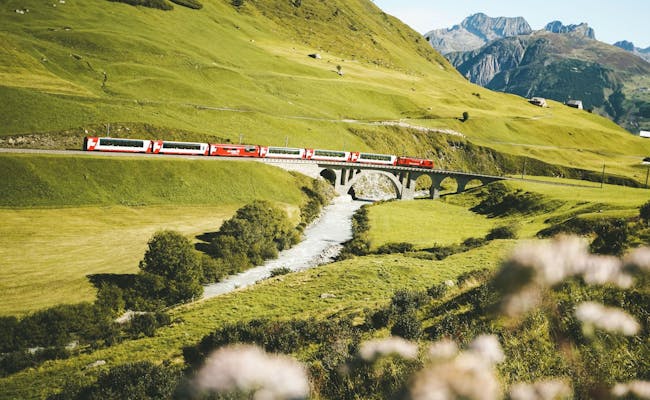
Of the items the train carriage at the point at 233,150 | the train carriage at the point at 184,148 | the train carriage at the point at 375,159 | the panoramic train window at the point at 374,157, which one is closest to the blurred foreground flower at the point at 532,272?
the train carriage at the point at 184,148

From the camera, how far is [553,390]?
14.6 feet

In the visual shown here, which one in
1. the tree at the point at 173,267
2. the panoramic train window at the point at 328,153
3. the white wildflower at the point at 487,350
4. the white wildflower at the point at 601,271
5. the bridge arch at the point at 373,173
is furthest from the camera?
the bridge arch at the point at 373,173

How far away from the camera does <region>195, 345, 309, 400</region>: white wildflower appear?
14.1ft

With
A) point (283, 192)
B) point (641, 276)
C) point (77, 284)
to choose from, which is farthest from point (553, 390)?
point (283, 192)

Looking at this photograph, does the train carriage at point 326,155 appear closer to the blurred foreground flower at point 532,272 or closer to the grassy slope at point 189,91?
the grassy slope at point 189,91

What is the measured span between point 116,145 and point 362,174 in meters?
56.9

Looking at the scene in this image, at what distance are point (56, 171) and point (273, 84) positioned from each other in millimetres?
110634

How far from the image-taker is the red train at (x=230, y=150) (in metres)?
74.6

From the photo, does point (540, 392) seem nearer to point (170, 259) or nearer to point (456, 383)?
point (456, 383)

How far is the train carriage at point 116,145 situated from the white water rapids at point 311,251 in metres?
31.0

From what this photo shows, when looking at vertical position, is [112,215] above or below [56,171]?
below

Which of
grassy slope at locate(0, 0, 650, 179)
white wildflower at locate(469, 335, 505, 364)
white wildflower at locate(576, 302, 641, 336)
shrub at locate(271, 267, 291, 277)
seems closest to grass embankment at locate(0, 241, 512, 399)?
shrub at locate(271, 267, 291, 277)

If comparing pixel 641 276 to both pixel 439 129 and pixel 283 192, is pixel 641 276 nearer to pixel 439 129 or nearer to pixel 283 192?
pixel 283 192

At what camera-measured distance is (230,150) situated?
89.2 metres
